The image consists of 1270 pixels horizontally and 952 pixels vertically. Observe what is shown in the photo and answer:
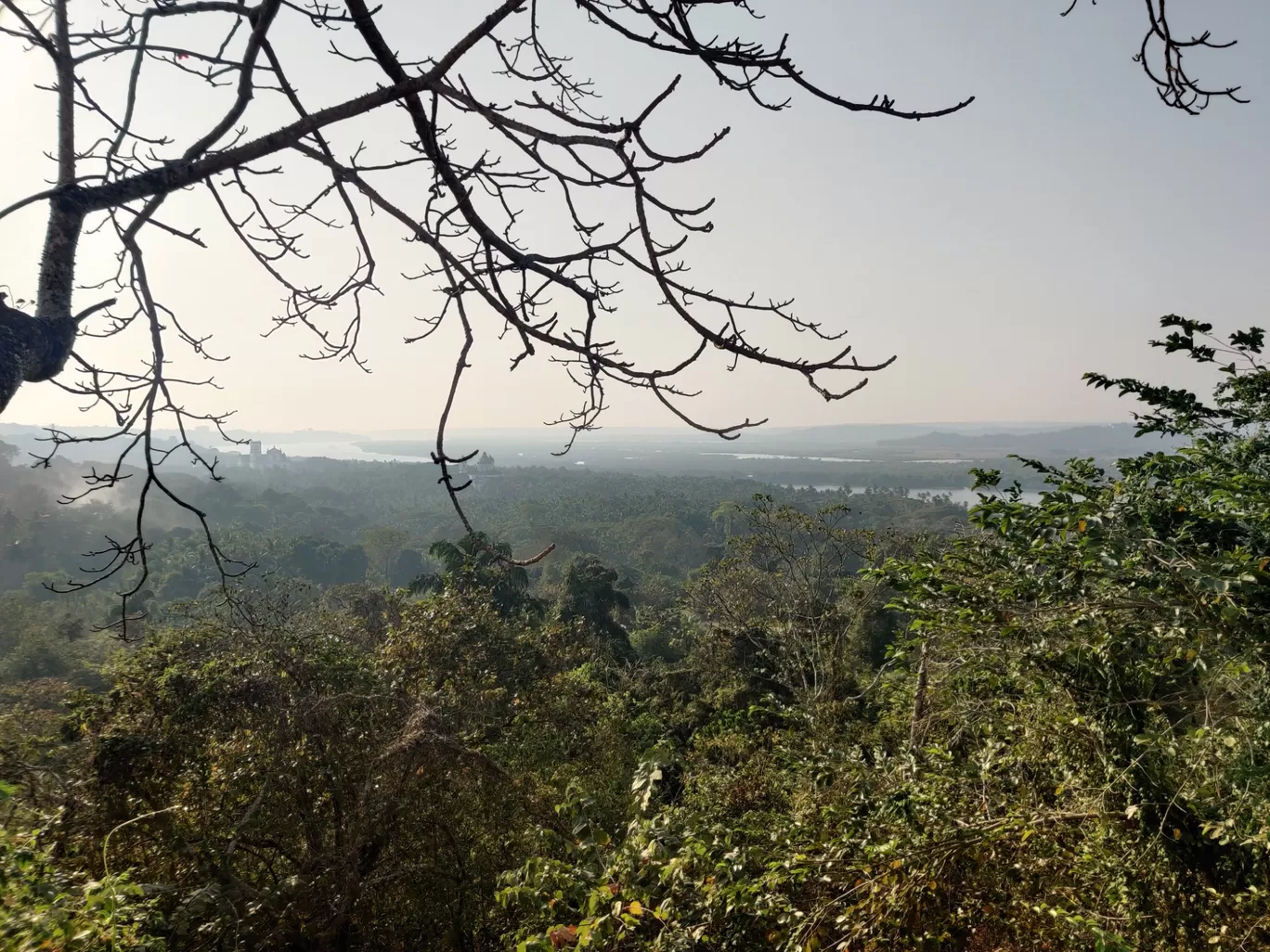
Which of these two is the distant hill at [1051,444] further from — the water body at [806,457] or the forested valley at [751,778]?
the forested valley at [751,778]

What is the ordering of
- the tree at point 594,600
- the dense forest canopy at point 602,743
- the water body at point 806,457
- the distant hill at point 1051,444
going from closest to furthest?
the dense forest canopy at point 602,743 → the tree at point 594,600 → the distant hill at point 1051,444 → the water body at point 806,457

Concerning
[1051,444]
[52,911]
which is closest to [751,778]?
[52,911]

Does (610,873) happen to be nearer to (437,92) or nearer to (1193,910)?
(1193,910)

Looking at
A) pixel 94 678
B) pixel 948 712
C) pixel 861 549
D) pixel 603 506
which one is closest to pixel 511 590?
pixel 861 549

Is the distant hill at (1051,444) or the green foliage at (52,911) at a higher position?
the green foliage at (52,911)

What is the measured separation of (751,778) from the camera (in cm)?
694

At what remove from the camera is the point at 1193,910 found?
2461 millimetres

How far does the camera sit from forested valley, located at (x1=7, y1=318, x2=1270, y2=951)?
2.29 meters

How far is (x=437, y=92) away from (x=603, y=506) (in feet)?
230

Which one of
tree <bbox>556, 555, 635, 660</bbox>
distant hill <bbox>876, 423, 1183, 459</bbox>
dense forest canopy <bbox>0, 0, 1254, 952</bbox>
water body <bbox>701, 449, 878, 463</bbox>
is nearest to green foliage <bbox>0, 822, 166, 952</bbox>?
dense forest canopy <bbox>0, 0, 1254, 952</bbox>

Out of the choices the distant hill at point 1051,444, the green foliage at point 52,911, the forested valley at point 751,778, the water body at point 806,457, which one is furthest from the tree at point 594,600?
the water body at point 806,457

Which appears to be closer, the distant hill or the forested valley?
the forested valley

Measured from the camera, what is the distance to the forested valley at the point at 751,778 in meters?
2.29

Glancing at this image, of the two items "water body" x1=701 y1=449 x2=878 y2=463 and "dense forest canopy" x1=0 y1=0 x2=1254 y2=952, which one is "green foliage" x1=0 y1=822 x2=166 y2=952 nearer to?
"dense forest canopy" x1=0 y1=0 x2=1254 y2=952
